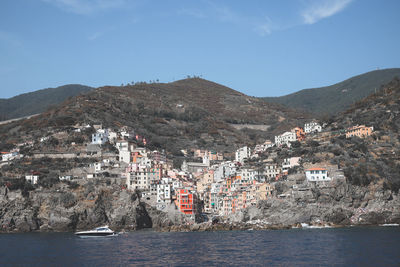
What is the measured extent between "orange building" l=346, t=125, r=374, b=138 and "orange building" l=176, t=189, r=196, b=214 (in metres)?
38.7

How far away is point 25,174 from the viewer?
97.2 metres

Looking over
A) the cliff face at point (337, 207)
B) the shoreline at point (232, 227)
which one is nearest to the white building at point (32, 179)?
the shoreline at point (232, 227)

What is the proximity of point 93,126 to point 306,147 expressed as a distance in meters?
56.2

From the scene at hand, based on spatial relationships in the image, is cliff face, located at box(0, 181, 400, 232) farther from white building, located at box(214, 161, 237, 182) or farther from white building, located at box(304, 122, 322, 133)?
white building, located at box(304, 122, 322, 133)

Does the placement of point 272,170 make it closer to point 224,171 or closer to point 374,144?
point 224,171

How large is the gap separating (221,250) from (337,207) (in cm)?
3396

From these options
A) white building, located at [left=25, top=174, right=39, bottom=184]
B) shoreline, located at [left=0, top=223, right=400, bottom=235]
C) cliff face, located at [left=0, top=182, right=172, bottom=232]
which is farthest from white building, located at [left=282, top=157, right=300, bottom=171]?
white building, located at [left=25, top=174, right=39, bottom=184]

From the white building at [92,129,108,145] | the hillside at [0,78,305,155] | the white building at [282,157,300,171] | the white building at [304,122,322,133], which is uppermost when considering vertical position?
the hillside at [0,78,305,155]

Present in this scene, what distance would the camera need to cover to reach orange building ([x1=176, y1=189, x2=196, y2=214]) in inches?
3504

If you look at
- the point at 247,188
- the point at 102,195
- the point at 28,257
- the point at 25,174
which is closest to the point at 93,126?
the point at 25,174

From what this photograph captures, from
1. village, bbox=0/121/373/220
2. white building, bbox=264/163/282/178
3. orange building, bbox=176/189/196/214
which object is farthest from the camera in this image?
white building, bbox=264/163/282/178

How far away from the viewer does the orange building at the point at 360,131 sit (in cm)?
10054

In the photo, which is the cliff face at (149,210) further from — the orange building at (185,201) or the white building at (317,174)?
the white building at (317,174)

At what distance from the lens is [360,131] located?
335ft
